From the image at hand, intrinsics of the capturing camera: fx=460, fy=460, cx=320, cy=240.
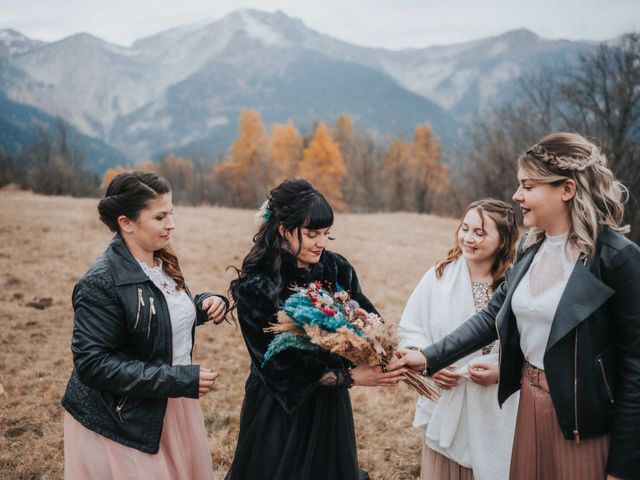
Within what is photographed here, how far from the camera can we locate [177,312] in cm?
281

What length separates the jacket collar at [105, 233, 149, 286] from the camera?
2.52 meters

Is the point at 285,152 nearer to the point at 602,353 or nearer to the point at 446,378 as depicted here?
the point at 446,378

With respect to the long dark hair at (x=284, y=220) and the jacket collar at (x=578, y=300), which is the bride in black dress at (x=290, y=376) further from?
the jacket collar at (x=578, y=300)

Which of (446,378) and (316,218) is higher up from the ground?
(316,218)

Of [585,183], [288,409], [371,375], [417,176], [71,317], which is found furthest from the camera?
[417,176]

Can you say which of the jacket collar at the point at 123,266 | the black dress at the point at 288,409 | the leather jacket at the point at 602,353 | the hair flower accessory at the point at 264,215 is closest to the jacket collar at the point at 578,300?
the leather jacket at the point at 602,353

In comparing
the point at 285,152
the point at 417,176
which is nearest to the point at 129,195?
the point at 417,176

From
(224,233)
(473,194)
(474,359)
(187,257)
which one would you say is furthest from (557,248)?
(473,194)

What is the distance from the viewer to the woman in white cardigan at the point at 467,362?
127 inches

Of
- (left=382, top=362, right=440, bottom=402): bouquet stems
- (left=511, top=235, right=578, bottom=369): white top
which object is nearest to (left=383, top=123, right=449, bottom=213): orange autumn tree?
(left=382, top=362, right=440, bottom=402): bouquet stems

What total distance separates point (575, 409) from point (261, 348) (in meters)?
1.70

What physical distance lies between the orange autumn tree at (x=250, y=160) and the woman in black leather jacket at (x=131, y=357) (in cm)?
5007

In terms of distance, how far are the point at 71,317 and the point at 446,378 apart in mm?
8233

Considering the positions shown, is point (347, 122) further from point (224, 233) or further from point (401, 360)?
point (401, 360)
